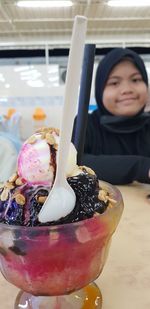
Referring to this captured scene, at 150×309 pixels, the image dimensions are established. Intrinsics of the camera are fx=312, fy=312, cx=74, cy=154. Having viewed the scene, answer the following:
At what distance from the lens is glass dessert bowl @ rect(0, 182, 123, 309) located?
1.06 feet

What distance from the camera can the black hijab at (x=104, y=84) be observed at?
1.20m

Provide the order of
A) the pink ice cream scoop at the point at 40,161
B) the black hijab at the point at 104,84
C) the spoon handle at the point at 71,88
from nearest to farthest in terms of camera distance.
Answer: the spoon handle at the point at 71,88 → the pink ice cream scoop at the point at 40,161 → the black hijab at the point at 104,84

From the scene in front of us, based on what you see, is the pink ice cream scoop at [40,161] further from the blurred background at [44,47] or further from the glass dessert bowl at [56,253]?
the blurred background at [44,47]

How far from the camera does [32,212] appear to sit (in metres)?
0.35

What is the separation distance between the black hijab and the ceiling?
88.9 inches

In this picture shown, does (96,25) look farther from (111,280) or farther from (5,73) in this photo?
(111,280)

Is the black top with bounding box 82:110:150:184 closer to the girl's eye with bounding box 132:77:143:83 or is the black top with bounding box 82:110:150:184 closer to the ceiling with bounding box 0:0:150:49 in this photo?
the girl's eye with bounding box 132:77:143:83

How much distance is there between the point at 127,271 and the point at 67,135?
271 millimetres

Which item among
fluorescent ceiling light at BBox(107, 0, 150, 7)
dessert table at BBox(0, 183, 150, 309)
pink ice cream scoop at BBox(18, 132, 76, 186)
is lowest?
dessert table at BBox(0, 183, 150, 309)

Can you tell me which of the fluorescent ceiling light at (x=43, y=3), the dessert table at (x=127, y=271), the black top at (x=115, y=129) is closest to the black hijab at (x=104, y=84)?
the black top at (x=115, y=129)

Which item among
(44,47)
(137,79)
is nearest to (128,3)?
(44,47)

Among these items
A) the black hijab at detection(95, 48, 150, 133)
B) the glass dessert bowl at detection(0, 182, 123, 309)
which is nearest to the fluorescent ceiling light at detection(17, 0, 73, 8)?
the black hijab at detection(95, 48, 150, 133)

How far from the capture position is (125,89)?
1.21 metres

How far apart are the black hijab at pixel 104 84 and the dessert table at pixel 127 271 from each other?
606mm
